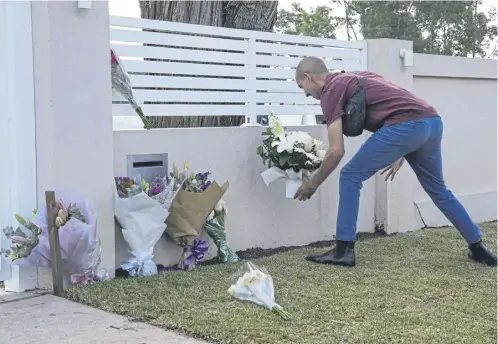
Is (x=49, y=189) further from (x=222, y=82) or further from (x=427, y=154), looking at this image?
(x=427, y=154)

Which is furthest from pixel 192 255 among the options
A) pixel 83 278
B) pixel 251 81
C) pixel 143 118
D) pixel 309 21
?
pixel 309 21

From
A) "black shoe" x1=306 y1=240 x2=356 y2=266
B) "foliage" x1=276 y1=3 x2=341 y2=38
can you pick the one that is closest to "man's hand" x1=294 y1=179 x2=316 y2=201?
"black shoe" x1=306 y1=240 x2=356 y2=266

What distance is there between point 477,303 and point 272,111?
245cm

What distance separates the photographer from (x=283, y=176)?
5504mm

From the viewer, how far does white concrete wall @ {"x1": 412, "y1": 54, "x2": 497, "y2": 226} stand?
7164 mm

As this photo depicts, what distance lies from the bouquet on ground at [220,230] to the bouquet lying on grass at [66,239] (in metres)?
0.93

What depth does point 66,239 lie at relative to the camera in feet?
13.9

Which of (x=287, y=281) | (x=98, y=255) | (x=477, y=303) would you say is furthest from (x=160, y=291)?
(x=477, y=303)

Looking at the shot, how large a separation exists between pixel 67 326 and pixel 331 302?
4.66ft

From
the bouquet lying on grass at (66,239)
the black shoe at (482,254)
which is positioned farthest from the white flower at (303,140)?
the bouquet lying on grass at (66,239)

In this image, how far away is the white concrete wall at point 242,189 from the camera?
5.02 m

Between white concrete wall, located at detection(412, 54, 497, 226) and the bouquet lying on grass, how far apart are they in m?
3.65

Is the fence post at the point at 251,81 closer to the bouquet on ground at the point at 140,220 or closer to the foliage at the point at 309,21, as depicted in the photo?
the bouquet on ground at the point at 140,220

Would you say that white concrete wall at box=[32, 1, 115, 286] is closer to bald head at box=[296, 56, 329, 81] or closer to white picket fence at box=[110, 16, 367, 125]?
white picket fence at box=[110, 16, 367, 125]
